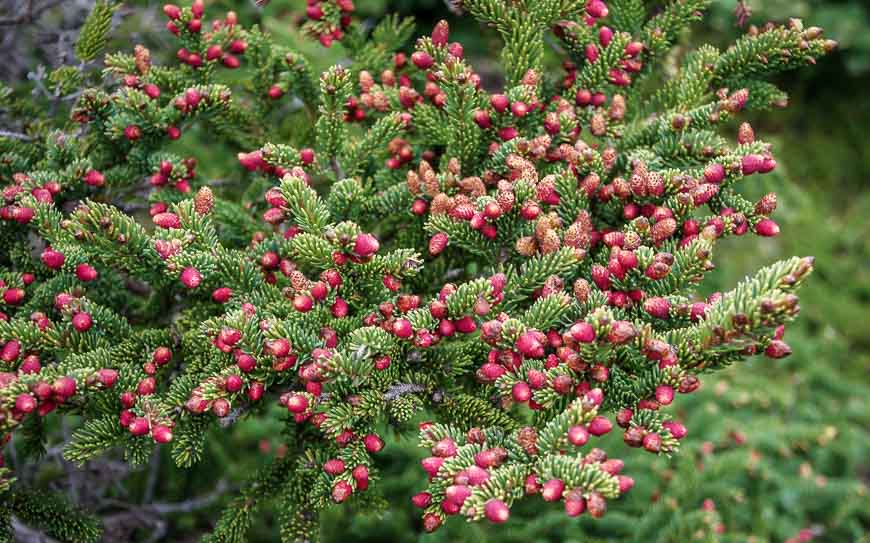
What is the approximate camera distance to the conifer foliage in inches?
54.2

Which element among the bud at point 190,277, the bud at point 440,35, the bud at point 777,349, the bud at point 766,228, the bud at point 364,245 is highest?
the bud at point 440,35

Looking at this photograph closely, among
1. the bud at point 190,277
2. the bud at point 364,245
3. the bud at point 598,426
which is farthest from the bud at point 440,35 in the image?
the bud at point 598,426

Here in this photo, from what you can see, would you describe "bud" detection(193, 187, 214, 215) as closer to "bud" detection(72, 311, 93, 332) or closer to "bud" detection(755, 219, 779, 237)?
"bud" detection(72, 311, 93, 332)

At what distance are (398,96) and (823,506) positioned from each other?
271 cm

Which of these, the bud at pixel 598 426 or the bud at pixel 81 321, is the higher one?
the bud at pixel 598 426

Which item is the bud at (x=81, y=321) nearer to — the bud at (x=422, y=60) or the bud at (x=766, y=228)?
the bud at (x=422, y=60)

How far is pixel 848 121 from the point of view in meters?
5.66

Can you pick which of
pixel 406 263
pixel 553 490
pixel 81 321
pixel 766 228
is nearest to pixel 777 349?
pixel 766 228

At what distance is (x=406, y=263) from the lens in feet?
4.97

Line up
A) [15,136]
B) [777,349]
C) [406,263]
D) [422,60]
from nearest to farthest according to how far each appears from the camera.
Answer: [777,349], [406,263], [422,60], [15,136]

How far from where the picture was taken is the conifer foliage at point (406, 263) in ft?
4.52

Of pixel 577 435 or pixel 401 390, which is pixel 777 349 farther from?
pixel 401 390

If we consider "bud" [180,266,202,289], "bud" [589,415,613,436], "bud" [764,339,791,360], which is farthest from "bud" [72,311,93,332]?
"bud" [764,339,791,360]

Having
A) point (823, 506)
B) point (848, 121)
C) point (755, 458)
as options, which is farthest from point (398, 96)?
point (848, 121)
